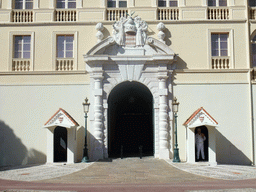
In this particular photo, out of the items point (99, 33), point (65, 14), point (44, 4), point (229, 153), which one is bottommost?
point (229, 153)

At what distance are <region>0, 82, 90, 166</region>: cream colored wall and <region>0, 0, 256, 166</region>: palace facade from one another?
58 mm

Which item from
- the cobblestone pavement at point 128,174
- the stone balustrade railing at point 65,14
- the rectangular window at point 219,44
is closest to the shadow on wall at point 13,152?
the cobblestone pavement at point 128,174

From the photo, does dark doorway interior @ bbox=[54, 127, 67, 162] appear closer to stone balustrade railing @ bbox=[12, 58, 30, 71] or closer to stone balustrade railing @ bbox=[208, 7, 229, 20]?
stone balustrade railing @ bbox=[12, 58, 30, 71]

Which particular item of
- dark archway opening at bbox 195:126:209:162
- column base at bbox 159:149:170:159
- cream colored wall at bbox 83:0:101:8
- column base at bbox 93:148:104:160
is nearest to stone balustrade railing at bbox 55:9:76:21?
cream colored wall at bbox 83:0:101:8

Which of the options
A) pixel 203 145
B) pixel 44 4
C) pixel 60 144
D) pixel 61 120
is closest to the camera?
pixel 61 120

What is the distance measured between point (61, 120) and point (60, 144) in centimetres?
192

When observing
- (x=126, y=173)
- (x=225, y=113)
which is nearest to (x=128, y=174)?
(x=126, y=173)

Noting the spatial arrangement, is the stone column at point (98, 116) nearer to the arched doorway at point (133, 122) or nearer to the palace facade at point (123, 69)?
the palace facade at point (123, 69)

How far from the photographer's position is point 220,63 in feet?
72.8

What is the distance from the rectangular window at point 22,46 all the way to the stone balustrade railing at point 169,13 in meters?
8.16

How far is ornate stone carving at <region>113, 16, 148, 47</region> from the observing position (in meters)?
21.7

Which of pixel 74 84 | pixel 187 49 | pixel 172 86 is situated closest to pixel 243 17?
pixel 187 49

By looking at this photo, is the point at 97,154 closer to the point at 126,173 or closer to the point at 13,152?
the point at 126,173

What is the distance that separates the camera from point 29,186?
534 inches
